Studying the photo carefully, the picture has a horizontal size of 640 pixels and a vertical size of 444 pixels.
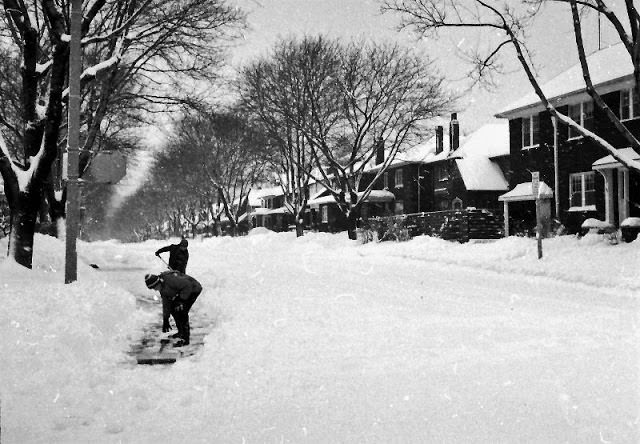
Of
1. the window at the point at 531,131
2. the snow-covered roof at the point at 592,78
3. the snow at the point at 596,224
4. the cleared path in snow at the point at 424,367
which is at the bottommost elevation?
the cleared path in snow at the point at 424,367

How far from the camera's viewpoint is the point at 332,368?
6289mm

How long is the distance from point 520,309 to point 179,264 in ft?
19.8

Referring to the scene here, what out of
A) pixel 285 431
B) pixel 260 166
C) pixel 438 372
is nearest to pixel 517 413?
pixel 438 372

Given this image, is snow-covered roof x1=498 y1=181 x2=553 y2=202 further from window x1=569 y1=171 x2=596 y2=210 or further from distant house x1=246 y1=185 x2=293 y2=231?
distant house x1=246 y1=185 x2=293 y2=231

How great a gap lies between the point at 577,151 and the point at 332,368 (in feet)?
76.9

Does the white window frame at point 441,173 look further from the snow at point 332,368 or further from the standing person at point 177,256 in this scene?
the standing person at point 177,256

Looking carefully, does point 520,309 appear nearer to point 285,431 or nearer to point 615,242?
point 285,431

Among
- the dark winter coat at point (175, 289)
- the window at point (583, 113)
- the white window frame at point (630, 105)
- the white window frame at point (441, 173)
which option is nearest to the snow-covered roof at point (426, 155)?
the white window frame at point (441, 173)

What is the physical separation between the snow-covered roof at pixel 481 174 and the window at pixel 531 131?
7511 millimetres

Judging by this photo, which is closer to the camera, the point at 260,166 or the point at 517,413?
the point at 517,413

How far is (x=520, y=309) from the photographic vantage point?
10008 mm

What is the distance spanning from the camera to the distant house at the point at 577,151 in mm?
23031

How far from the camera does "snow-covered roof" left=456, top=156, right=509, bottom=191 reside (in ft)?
120

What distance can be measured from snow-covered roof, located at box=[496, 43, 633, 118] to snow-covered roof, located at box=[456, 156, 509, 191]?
24.5 ft
